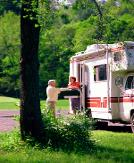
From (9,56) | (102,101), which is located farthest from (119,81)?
(9,56)

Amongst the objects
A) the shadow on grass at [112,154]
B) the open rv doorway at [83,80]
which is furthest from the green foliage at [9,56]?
the shadow on grass at [112,154]

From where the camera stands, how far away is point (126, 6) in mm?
13336

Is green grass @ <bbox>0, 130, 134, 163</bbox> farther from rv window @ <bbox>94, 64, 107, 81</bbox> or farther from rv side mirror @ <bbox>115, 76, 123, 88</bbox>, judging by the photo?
rv window @ <bbox>94, 64, 107, 81</bbox>

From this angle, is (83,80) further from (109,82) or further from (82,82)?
(109,82)

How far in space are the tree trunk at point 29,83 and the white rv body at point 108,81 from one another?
15.8ft

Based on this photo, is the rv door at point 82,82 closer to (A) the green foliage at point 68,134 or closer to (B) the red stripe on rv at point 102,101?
(B) the red stripe on rv at point 102,101

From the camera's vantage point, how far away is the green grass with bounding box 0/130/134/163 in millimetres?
10544

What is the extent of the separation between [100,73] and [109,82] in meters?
1.02

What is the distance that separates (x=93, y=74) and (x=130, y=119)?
3003 millimetres

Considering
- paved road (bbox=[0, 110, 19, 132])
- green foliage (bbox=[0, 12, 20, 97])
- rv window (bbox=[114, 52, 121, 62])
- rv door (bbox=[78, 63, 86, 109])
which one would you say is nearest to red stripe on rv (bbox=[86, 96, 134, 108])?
rv door (bbox=[78, 63, 86, 109])

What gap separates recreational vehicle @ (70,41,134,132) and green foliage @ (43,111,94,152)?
15.0ft

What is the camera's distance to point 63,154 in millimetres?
11219

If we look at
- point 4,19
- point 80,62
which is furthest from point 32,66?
point 4,19

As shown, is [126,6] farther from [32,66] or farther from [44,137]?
[44,137]
